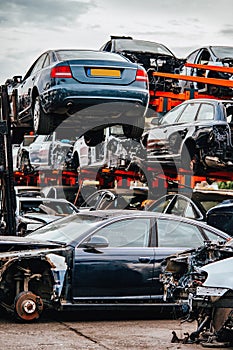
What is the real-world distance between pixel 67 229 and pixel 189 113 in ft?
21.5

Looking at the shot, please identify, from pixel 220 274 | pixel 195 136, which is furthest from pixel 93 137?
pixel 220 274

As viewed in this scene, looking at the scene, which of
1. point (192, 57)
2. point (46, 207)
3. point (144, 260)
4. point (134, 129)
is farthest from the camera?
point (192, 57)

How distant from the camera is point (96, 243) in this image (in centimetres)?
1006

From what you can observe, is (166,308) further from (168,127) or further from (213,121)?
(168,127)

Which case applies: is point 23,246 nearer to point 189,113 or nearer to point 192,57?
point 189,113

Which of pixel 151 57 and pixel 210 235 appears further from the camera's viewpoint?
pixel 151 57

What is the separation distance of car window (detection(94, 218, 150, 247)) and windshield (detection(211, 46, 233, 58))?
902 centimetres

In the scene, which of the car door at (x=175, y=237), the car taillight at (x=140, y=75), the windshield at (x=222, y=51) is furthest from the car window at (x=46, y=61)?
the car door at (x=175, y=237)

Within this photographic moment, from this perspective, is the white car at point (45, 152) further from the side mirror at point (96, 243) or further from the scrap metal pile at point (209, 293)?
the scrap metal pile at point (209, 293)

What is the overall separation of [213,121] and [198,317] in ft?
26.2

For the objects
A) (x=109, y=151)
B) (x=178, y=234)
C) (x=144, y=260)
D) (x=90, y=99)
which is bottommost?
(x=144, y=260)

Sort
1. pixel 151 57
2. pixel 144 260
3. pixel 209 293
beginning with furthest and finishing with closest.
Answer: pixel 151 57
pixel 144 260
pixel 209 293

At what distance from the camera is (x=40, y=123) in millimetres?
14883

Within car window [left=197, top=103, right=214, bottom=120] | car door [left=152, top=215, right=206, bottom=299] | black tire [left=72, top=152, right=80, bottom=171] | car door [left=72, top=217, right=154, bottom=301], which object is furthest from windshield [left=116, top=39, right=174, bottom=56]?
car door [left=72, top=217, right=154, bottom=301]
